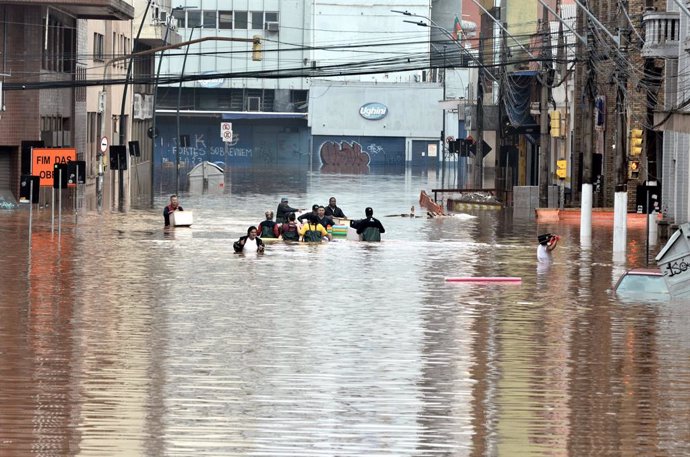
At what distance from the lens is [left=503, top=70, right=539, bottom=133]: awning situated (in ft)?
293

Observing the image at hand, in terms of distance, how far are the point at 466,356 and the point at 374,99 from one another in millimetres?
117101

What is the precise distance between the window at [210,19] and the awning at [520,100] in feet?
176

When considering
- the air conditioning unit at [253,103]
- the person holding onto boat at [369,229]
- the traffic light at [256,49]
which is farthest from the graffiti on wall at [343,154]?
the person holding onto boat at [369,229]

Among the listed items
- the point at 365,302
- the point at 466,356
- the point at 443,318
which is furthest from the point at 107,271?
the point at 466,356

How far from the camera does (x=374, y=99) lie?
13912 centimetres

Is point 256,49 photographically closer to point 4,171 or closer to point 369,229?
point 369,229

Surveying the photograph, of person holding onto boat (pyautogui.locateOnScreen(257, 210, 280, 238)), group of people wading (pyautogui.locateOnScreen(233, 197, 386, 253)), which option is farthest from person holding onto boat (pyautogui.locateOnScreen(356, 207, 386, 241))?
person holding onto boat (pyautogui.locateOnScreen(257, 210, 280, 238))

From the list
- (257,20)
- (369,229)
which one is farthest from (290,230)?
(257,20)

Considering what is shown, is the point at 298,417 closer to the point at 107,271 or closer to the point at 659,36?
the point at 107,271

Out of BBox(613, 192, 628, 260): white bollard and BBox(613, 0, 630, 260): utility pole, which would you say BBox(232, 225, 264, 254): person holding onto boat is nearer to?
BBox(613, 0, 630, 260): utility pole

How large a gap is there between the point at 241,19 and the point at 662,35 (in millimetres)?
91820

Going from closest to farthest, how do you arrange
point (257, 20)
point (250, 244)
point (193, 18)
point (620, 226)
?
point (250, 244) → point (620, 226) → point (257, 20) → point (193, 18)

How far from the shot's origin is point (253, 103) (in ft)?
459

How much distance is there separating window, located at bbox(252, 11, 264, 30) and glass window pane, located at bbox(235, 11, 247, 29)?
87 centimetres
